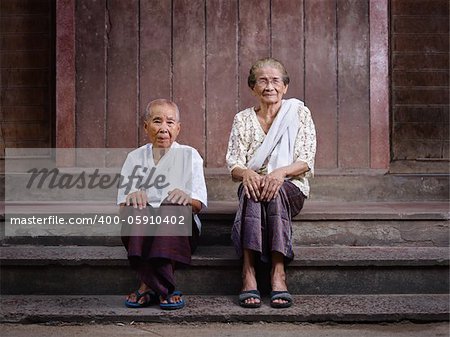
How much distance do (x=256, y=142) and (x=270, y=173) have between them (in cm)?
28

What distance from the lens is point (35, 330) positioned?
8.16 feet

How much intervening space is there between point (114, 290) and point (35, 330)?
498 mm

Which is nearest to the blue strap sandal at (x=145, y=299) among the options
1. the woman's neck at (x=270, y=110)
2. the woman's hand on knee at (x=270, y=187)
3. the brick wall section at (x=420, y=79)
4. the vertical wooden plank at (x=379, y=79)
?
the woman's hand on knee at (x=270, y=187)

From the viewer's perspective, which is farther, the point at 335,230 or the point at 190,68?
the point at 190,68

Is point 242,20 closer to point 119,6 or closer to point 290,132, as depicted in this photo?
point 119,6

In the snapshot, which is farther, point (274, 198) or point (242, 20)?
point (242, 20)

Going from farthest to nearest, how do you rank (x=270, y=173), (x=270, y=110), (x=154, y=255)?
1. (x=270, y=110)
2. (x=270, y=173)
3. (x=154, y=255)

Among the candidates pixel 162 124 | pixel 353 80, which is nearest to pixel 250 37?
pixel 353 80

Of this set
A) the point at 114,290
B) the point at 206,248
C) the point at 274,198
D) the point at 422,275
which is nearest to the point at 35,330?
the point at 114,290

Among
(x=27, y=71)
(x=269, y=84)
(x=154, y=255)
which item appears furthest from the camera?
(x=27, y=71)

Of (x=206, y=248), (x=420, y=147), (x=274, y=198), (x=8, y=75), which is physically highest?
(x=8, y=75)

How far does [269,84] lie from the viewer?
9.73 ft

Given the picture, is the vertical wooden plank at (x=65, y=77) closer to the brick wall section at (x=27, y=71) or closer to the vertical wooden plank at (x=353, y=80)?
the brick wall section at (x=27, y=71)

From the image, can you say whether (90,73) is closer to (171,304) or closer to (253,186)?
(253,186)
